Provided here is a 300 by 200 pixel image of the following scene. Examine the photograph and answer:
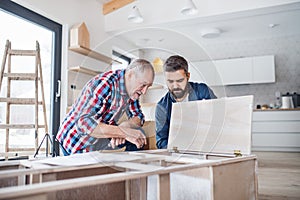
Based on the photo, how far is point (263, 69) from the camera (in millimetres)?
4496

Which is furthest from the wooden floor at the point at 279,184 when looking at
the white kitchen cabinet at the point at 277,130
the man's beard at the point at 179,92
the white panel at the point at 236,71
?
the white panel at the point at 236,71

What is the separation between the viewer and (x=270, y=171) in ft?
7.39

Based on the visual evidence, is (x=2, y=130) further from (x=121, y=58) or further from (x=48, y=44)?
(x=121, y=58)

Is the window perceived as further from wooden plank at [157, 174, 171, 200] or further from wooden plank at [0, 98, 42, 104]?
wooden plank at [157, 174, 171, 200]

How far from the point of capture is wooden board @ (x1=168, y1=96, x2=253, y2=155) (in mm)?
939

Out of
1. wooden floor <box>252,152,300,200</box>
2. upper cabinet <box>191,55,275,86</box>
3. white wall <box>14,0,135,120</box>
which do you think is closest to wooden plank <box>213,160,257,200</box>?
wooden floor <box>252,152,300,200</box>

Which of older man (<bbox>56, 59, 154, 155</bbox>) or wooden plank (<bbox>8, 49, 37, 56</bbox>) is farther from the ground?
wooden plank (<bbox>8, 49, 37, 56</bbox>)

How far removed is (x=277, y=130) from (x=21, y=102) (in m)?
3.47

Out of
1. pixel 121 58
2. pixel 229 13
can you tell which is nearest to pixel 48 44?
pixel 229 13

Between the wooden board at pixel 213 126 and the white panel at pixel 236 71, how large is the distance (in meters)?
3.66

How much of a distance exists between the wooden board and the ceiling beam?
2.96m

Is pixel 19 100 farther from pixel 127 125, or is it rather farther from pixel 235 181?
pixel 235 181

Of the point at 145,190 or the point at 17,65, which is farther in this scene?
the point at 17,65

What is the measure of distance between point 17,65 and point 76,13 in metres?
1.02
